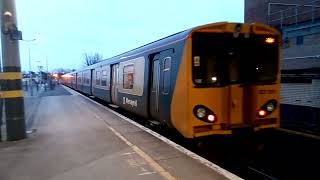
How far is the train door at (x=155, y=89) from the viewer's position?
1144 cm

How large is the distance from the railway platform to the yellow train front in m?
0.96

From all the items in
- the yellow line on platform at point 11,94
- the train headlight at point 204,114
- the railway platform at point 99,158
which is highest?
the yellow line on platform at point 11,94

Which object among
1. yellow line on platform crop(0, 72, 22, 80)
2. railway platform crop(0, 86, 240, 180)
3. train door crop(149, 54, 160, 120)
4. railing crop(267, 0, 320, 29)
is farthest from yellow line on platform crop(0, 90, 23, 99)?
railing crop(267, 0, 320, 29)

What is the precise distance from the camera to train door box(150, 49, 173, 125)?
10.3 meters

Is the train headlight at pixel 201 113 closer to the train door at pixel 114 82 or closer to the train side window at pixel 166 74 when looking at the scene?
the train side window at pixel 166 74

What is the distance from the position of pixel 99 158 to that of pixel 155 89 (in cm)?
348

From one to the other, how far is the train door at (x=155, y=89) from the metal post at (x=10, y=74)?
11.8 ft

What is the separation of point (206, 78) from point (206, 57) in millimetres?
454

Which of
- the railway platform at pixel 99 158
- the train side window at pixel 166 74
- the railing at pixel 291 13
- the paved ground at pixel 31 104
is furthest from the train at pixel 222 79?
the railing at pixel 291 13

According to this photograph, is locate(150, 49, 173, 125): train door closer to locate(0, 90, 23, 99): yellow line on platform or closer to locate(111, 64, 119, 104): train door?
locate(0, 90, 23, 99): yellow line on platform

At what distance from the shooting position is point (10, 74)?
11.1 m

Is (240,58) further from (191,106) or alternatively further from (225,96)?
(191,106)

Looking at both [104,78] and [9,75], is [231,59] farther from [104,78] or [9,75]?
[104,78]

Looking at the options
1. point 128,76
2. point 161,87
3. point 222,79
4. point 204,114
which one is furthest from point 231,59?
point 128,76
